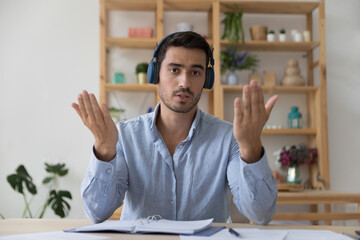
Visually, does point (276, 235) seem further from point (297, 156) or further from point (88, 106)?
point (297, 156)

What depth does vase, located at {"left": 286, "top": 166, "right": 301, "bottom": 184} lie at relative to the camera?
349cm

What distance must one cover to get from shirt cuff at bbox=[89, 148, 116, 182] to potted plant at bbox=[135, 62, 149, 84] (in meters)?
2.27

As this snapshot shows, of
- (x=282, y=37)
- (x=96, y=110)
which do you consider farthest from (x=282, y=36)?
(x=96, y=110)

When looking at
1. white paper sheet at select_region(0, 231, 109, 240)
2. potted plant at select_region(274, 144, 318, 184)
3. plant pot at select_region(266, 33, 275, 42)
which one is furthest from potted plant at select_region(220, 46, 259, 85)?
white paper sheet at select_region(0, 231, 109, 240)

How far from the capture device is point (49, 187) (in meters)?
Answer: 3.66

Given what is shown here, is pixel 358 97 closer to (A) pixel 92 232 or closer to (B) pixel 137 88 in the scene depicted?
(B) pixel 137 88

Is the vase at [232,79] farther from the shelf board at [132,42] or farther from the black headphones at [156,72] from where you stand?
the black headphones at [156,72]

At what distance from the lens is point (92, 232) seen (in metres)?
1.07

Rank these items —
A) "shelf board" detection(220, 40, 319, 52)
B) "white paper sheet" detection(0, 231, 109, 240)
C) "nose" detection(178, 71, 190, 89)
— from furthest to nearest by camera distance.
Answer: "shelf board" detection(220, 40, 319, 52)
"nose" detection(178, 71, 190, 89)
"white paper sheet" detection(0, 231, 109, 240)

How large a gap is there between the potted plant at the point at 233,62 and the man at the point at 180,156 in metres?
1.84

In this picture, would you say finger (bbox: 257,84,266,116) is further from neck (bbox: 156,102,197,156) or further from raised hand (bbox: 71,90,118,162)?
neck (bbox: 156,102,197,156)

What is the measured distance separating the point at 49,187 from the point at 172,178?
2.44 m

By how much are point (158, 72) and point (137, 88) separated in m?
1.81

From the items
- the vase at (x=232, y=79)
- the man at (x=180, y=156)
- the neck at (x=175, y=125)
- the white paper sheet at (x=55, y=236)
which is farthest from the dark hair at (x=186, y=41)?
the vase at (x=232, y=79)
